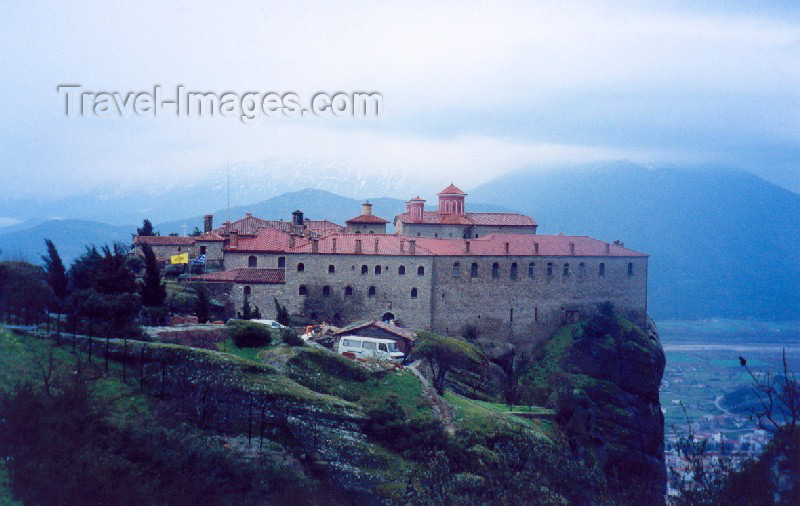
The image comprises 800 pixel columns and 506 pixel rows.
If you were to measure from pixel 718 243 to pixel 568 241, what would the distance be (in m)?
114

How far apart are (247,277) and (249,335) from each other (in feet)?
44.5

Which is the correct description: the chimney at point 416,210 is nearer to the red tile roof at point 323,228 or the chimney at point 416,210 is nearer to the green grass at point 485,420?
the red tile roof at point 323,228

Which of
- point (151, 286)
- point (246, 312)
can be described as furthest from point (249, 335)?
point (246, 312)

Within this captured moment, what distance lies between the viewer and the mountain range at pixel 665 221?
117 m

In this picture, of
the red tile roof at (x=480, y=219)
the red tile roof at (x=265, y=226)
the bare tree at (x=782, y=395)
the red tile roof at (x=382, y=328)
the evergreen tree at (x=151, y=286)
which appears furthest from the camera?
the red tile roof at (x=480, y=219)

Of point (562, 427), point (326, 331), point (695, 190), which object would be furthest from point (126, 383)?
point (695, 190)

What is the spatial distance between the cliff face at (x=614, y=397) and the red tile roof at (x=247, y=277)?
54.0 feet

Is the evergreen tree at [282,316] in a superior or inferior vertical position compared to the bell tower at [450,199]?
inferior

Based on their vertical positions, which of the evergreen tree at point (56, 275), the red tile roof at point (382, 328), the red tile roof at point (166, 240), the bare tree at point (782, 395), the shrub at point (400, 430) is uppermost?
the red tile roof at point (166, 240)

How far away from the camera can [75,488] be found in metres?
15.8

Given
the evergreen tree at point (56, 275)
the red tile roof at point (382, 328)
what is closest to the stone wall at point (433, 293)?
the red tile roof at point (382, 328)

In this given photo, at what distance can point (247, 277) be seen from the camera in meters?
43.5

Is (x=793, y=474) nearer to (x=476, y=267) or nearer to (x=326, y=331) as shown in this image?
(x=326, y=331)

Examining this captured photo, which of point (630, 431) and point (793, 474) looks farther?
point (630, 431)
